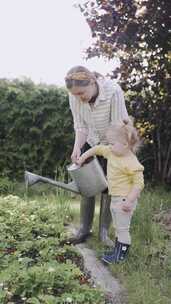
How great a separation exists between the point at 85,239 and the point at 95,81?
124cm

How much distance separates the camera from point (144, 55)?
7305 millimetres

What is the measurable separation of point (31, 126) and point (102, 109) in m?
3.77

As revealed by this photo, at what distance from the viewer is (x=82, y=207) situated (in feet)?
15.2

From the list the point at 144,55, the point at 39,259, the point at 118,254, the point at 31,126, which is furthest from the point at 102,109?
the point at 31,126

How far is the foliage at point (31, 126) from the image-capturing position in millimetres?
7762

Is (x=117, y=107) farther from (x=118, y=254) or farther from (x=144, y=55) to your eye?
(x=144, y=55)

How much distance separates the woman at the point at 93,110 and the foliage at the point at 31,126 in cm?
333

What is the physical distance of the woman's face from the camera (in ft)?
A: 13.1

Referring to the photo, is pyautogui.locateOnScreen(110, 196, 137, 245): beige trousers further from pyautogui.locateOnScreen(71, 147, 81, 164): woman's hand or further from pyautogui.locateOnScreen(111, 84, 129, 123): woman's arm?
pyautogui.locateOnScreen(111, 84, 129, 123): woman's arm

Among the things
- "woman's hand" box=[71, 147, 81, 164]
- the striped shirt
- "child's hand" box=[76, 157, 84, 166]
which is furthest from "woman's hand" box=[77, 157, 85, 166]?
the striped shirt

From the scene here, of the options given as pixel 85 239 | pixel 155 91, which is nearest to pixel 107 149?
pixel 85 239

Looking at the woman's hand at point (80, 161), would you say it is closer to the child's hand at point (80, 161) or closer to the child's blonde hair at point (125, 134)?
the child's hand at point (80, 161)

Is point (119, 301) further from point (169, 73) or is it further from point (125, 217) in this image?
point (169, 73)

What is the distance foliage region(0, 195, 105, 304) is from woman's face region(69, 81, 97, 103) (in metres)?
1.03
